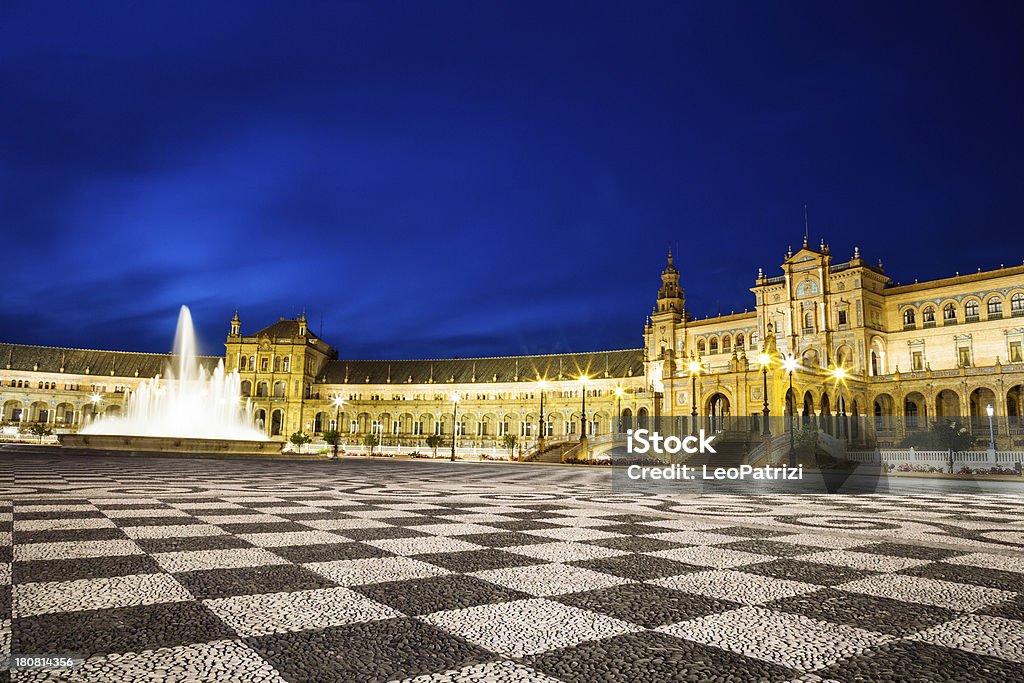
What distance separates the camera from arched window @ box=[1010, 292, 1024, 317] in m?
61.9

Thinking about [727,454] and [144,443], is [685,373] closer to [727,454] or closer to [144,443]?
[727,454]

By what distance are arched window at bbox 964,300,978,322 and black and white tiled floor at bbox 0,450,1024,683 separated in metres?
67.7

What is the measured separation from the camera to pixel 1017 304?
62188 mm

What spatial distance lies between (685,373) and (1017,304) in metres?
32.3

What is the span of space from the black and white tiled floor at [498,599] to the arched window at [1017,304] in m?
66.6

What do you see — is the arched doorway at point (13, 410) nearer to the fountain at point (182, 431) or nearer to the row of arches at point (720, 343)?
the fountain at point (182, 431)

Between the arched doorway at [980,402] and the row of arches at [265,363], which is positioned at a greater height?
the row of arches at [265,363]

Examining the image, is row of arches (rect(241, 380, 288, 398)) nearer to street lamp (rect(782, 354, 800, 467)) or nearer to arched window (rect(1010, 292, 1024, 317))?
street lamp (rect(782, 354, 800, 467))

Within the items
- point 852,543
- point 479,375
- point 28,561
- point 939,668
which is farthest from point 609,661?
point 479,375

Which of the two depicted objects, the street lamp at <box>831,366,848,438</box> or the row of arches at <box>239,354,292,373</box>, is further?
the row of arches at <box>239,354,292,373</box>

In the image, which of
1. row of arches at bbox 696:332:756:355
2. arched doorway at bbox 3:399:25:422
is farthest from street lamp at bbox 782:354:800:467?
arched doorway at bbox 3:399:25:422

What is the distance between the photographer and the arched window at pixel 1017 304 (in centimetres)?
6191

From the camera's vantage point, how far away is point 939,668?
3086 millimetres

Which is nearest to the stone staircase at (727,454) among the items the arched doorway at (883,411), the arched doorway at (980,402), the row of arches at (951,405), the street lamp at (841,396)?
the street lamp at (841,396)
